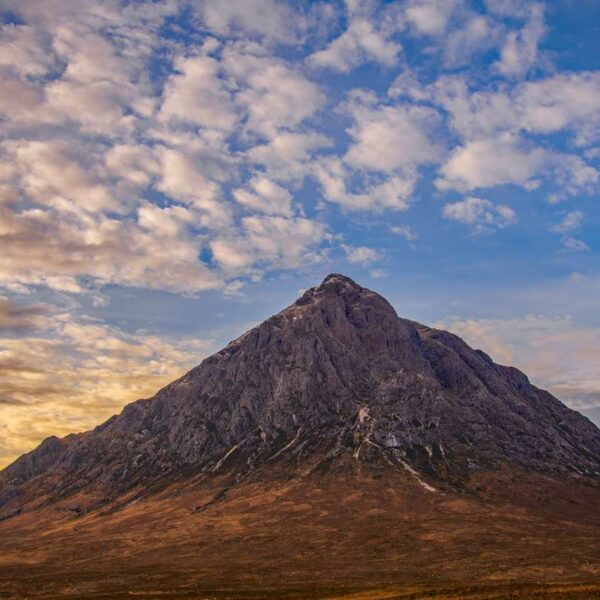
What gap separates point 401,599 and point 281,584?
1970 inches

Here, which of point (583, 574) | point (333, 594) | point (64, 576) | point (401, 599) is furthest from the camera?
point (64, 576)

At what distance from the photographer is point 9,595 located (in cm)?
11569

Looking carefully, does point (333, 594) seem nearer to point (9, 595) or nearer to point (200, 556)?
point (9, 595)

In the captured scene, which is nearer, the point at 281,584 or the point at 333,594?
the point at 333,594

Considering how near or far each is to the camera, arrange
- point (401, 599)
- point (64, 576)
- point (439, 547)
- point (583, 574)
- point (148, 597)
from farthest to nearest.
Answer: point (439, 547) < point (64, 576) < point (583, 574) < point (148, 597) < point (401, 599)

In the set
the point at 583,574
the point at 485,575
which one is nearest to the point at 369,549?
the point at 485,575

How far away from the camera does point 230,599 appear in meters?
92.8

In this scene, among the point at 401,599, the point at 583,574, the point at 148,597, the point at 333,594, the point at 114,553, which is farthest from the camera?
the point at 114,553

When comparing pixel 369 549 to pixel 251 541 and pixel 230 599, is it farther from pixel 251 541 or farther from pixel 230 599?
pixel 230 599

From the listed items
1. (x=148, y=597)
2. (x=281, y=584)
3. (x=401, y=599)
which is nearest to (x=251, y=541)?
(x=281, y=584)

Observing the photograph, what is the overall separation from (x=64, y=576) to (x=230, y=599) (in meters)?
79.2

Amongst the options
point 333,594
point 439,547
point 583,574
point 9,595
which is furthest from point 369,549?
point 9,595

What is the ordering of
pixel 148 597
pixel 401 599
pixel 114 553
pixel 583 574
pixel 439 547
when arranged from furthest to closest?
1. pixel 114 553
2. pixel 439 547
3. pixel 583 574
4. pixel 148 597
5. pixel 401 599

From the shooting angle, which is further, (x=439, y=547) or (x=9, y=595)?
(x=439, y=547)
